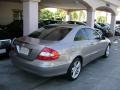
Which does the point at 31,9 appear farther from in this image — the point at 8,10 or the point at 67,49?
the point at 8,10

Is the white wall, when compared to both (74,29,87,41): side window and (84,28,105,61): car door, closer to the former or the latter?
(84,28,105,61): car door

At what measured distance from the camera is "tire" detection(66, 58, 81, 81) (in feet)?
17.1

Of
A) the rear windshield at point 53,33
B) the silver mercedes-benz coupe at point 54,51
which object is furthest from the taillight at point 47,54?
the rear windshield at point 53,33

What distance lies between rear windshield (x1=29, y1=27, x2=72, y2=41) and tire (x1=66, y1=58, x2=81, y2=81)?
2.56ft

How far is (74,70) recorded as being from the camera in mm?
5414

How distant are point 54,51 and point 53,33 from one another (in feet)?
3.33

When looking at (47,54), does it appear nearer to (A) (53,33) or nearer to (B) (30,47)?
(B) (30,47)

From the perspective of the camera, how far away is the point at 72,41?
5320mm

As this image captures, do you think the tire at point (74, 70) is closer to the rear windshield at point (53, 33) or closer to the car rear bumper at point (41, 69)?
the car rear bumper at point (41, 69)

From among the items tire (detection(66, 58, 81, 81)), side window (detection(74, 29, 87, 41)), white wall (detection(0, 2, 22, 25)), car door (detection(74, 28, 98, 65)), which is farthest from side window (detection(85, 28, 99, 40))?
white wall (detection(0, 2, 22, 25))

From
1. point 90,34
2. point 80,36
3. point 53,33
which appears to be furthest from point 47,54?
point 90,34

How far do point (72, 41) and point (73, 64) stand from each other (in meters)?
0.62

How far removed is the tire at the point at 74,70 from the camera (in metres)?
5.21

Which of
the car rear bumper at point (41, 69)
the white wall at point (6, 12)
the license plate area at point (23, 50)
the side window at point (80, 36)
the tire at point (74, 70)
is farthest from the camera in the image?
the white wall at point (6, 12)
